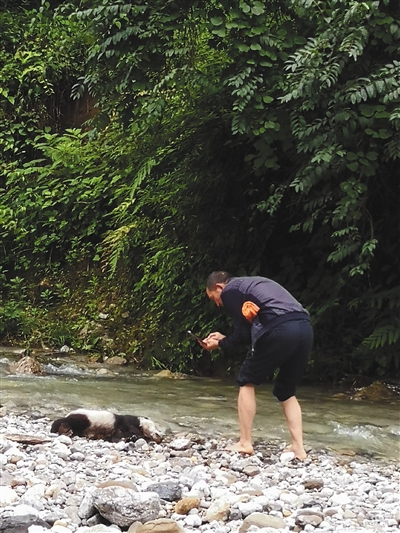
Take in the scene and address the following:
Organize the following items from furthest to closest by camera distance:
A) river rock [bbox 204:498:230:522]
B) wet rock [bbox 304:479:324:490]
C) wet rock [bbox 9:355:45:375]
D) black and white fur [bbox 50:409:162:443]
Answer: wet rock [bbox 9:355:45:375] → black and white fur [bbox 50:409:162:443] → wet rock [bbox 304:479:324:490] → river rock [bbox 204:498:230:522]

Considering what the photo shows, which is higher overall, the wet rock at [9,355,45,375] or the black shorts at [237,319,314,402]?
the black shorts at [237,319,314,402]

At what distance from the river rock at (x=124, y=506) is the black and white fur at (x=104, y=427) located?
1824 mm

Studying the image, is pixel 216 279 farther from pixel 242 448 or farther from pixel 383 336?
pixel 383 336

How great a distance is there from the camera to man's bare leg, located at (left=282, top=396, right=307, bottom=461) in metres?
5.07

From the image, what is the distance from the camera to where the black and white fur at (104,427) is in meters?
5.37

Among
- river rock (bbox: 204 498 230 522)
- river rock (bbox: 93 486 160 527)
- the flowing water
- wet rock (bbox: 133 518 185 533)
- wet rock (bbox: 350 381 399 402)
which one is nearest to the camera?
wet rock (bbox: 133 518 185 533)

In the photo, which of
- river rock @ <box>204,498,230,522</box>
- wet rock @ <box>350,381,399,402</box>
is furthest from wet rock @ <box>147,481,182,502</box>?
wet rock @ <box>350,381,399,402</box>

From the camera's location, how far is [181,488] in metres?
4.00

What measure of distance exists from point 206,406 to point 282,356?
6.70 feet

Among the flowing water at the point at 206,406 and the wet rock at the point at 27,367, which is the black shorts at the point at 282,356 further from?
the wet rock at the point at 27,367

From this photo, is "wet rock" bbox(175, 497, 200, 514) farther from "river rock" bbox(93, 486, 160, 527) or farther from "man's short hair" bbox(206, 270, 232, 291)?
"man's short hair" bbox(206, 270, 232, 291)

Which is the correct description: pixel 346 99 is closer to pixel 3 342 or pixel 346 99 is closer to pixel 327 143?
pixel 327 143

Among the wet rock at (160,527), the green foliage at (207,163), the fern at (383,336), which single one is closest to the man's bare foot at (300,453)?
the wet rock at (160,527)

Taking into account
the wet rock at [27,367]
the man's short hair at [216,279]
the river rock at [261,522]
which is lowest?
the wet rock at [27,367]
